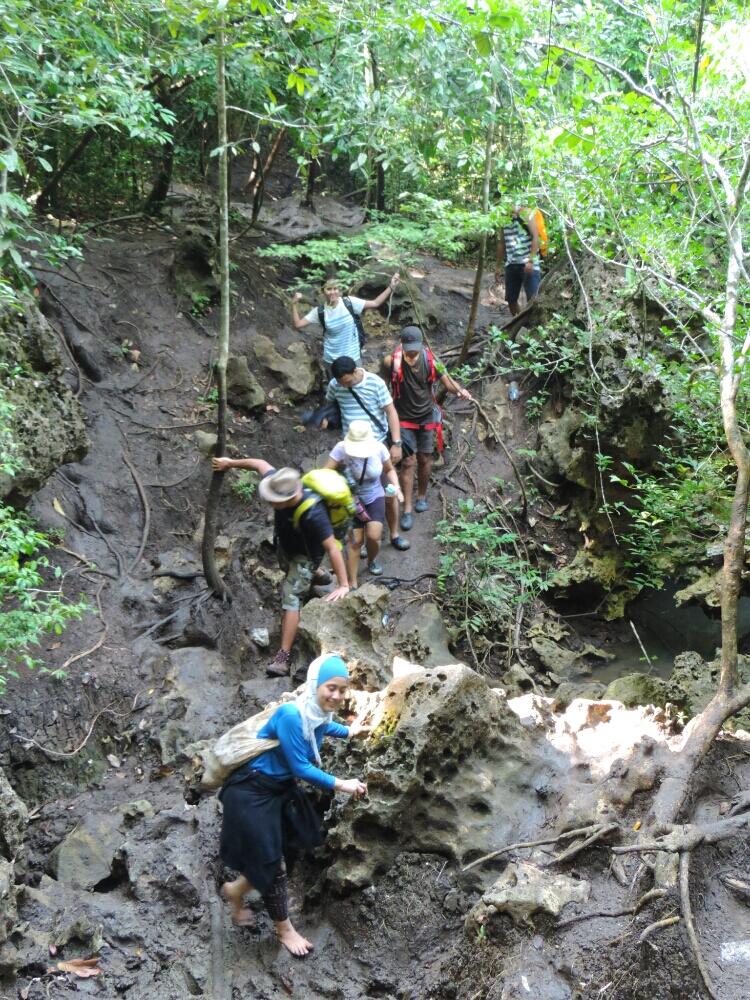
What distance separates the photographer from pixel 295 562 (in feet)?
21.0

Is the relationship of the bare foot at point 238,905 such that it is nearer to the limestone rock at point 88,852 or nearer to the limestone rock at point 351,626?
the limestone rock at point 88,852

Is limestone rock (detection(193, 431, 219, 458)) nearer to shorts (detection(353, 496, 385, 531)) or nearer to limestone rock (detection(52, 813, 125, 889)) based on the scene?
shorts (detection(353, 496, 385, 531))

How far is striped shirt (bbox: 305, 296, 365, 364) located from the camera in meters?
8.67

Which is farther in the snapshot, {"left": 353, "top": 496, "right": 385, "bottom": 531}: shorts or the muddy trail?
{"left": 353, "top": 496, "right": 385, "bottom": 531}: shorts

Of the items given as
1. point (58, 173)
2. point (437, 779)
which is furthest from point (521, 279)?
point (437, 779)

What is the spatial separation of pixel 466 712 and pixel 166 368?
7063 millimetres

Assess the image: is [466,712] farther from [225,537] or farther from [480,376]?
[480,376]

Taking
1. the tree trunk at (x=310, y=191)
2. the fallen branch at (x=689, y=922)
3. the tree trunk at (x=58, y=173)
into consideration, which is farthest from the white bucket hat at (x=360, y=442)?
the tree trunk at (x=310, y=191)

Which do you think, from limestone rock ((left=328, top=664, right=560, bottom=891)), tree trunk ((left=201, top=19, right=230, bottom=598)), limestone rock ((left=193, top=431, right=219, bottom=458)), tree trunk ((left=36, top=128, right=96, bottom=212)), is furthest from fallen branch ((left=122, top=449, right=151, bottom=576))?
tree trunk ((left=36, top=128, right=96, bottom=212))

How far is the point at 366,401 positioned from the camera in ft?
24.9

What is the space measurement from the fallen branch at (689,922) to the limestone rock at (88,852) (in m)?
3.25

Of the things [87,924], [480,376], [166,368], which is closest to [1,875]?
[87,924]

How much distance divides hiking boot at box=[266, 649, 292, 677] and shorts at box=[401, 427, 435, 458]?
2997 millimetres

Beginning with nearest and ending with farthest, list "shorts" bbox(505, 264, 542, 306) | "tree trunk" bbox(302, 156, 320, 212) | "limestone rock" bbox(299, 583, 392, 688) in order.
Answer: "limestone rock" bbox(299, 583, 392, 688)
"shorts" bbox(505, 264, 542, 306)
"tree trunk" bbox(302, 156, 320, 212)
